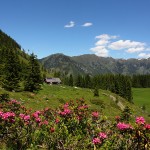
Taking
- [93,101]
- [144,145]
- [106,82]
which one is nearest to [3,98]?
[144,145]

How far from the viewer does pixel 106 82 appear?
6560 inches

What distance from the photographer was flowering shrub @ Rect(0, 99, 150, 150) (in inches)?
393

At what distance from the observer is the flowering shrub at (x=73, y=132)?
32.8 feet

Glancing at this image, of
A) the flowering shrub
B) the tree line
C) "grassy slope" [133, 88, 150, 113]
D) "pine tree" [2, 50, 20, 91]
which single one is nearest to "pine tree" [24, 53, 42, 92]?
the tree line

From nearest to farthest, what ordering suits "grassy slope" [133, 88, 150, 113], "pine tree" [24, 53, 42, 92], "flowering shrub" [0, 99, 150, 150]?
1. "flowering shrub" [0, 99, 150, 150]
2. "pine tree" [24, 53, 42, 92]
3. "grassy slope" [133, 88, 150, 113]

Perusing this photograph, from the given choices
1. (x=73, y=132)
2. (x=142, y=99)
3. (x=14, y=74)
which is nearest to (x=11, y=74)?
(x=14, y=74)

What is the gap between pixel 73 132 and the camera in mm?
11961

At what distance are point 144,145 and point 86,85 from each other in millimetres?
142979

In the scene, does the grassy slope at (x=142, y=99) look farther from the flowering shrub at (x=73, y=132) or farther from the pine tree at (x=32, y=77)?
the flowering shrub at (x=73, y=132)

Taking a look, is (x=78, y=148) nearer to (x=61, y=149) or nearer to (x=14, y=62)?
(x=61, y=149)

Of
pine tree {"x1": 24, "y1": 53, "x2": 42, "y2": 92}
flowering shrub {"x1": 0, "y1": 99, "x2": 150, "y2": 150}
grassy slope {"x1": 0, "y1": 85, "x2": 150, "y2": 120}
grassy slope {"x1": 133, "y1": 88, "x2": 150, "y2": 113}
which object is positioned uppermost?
pine tree {"x1": 24, "y1": 53, "x2": 42, "y2": 92}

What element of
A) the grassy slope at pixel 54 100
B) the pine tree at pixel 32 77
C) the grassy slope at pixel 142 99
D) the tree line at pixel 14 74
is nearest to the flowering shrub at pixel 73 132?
the grassy slope at pixel 54 100

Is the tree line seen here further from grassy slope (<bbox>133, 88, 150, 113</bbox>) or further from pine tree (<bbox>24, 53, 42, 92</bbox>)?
grassy slope (<bbox>133, 88, 150, 113</bbox>)

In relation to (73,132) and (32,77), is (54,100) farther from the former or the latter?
(73,132)
